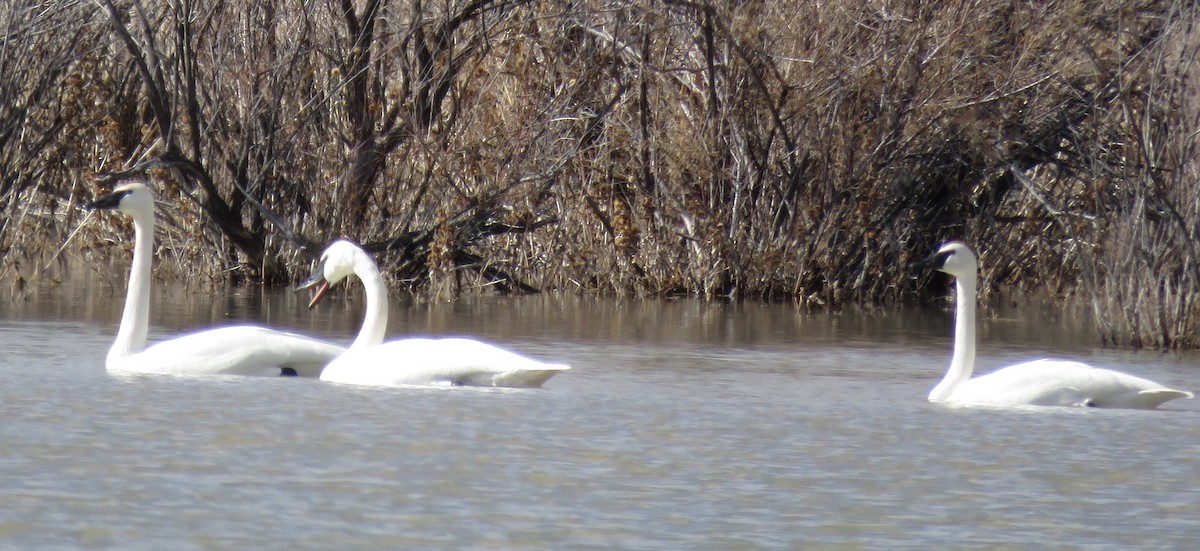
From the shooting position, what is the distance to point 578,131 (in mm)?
18859

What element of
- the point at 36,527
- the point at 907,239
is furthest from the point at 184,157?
the point at 36,527

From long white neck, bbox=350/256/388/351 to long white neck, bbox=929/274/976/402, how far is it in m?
2.78

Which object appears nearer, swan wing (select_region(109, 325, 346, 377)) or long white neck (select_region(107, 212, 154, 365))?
swan wing (select_region(109, 325, 346, 377))

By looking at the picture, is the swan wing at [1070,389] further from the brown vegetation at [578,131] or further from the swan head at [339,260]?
the brown vegetation at [578,131]

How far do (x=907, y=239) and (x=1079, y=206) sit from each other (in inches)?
64.7

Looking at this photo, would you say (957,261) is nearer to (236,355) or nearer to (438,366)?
(438,366)

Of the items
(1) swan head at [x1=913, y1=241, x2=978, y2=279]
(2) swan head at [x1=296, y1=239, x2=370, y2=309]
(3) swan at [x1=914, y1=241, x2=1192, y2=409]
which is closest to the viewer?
(3) swan at [x1=914, y1=241, x2=1192, y2=409]

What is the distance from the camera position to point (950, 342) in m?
13.8

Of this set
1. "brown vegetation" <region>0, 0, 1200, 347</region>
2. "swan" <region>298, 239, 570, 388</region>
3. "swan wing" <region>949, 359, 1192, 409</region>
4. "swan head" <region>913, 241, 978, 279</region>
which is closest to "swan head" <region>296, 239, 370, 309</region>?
"swan" <region>298, 239, 570, 388</region>

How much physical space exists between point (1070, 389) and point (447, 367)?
2.86 m

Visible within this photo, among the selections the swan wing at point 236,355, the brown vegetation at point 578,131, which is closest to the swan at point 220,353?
the swan wing at point 236,355

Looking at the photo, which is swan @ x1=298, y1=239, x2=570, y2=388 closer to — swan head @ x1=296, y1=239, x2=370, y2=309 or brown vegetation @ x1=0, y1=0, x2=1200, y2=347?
swan head @ x1=296, y1=239, x2=370, y2=309

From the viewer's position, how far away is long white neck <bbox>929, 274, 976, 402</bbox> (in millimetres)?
9383

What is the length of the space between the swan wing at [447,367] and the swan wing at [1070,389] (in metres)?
2.07
